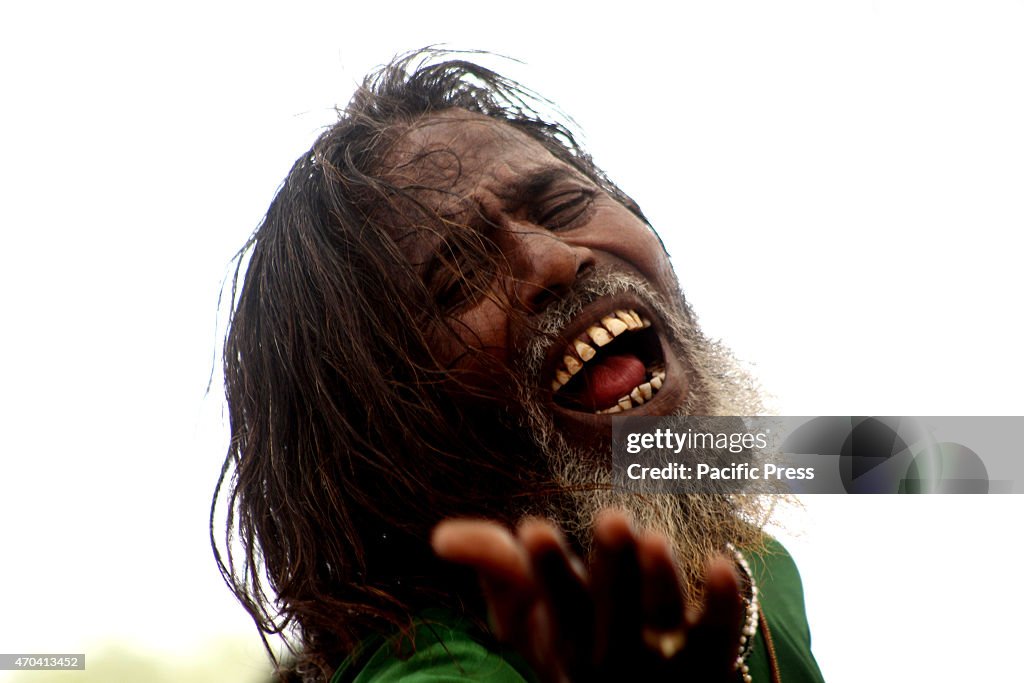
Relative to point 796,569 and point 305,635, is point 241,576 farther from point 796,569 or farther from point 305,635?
point 796,569

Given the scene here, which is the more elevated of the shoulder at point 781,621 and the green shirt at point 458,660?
the green shirt at point 458,660

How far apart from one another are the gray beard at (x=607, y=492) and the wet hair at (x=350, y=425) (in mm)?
54

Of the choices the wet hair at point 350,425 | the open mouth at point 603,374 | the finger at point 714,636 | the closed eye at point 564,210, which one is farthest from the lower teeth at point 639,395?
the finger at point 714,636

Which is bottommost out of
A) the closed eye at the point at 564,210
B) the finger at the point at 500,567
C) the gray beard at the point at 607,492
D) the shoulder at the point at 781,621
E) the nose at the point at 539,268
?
the shoulder at the point at 781,621

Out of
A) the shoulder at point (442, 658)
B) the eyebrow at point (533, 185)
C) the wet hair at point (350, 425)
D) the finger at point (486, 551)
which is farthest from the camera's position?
the eyebrow at point (533, 185)

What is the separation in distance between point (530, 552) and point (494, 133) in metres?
1.32

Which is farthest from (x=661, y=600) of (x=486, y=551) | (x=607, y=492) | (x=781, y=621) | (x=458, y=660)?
(x=781, y=621)

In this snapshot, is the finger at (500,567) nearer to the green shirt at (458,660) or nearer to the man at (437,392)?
the green shirt at (458,660)

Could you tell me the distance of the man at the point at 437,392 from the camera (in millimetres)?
1559

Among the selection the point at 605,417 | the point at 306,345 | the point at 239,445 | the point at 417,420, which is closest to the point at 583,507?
the point at 605,417

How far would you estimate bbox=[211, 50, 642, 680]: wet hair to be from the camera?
5.11ft

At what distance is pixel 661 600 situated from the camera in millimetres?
688

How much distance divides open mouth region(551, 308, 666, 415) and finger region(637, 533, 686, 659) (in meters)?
0.90

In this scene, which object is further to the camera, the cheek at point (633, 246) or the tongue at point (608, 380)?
the cheek at point (633, 246)
